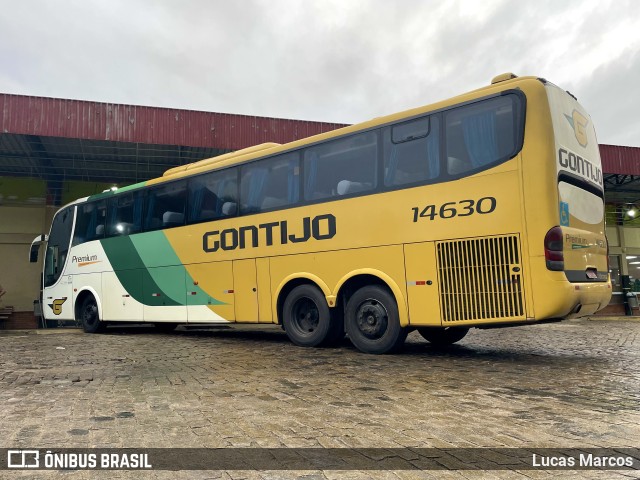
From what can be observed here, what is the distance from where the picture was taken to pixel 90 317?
13031 millimetres

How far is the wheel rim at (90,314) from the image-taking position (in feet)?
42.3

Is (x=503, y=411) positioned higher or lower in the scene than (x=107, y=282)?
lower

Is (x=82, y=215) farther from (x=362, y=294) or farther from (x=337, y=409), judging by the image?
(x=337, y=409)

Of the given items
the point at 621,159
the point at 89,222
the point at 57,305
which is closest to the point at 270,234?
the point at 89,222

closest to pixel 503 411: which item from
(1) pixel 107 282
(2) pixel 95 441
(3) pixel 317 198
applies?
(2) pixel 95 441

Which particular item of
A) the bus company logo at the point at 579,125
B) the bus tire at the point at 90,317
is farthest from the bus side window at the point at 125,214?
the bus company logo at the point at 579,125

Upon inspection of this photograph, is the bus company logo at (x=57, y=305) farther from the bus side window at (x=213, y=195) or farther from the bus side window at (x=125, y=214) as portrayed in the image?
the bus side window at (x=213, y=195)

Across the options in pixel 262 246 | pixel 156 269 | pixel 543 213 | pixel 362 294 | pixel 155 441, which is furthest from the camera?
pixel 156 269

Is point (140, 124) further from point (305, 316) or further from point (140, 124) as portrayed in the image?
point (305, 316)

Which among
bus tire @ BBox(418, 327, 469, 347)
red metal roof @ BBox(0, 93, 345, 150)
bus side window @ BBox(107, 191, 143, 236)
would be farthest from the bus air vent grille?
red metal roof @ BBox(0, 93, 345, 150)

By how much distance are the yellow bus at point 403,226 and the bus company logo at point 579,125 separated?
4 centimetres

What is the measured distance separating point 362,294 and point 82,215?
29.7ft

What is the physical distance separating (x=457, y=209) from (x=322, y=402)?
3360 mm

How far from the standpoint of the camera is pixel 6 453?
3131mm
